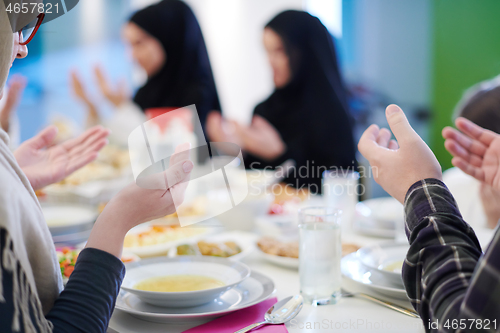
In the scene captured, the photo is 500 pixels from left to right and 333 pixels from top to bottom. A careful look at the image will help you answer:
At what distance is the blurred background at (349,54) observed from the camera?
379 cm

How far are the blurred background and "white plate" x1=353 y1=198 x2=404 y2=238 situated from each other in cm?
277

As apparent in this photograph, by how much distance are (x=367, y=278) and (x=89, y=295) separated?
1.59 feet

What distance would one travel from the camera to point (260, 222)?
1167mm

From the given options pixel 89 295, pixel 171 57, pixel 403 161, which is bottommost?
pixel 89 295

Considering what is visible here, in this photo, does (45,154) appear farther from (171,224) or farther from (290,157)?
(290,157)

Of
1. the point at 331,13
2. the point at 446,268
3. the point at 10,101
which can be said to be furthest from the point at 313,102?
the point at 331,13

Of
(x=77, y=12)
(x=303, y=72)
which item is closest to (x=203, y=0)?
(x=77, y=12)

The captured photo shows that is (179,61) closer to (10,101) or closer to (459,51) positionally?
(10,101)

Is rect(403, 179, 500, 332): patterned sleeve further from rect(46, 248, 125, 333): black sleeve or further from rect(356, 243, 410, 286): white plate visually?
rect(46, 248, 125, 333): black sleeve

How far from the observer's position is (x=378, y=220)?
1.17 m

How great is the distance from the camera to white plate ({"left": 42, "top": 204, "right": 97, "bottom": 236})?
113 centimetres

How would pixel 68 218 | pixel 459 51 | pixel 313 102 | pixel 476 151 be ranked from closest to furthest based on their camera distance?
Result: pixel 476 151 < pixel 68 218 < pixel 313 102 < pixel 459 51

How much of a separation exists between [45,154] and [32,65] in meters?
3.89

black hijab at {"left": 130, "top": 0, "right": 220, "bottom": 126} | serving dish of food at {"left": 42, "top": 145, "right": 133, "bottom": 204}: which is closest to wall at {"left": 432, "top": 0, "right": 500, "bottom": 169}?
black hijab at {"left": 130, "top": 0, "right": 220, "bottom": 126}
